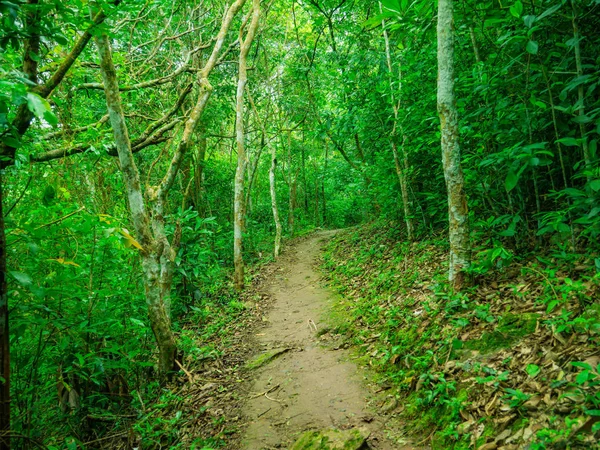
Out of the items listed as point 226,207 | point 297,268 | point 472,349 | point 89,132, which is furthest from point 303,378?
point 226,207

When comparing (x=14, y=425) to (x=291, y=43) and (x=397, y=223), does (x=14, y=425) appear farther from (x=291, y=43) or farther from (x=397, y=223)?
(x=291, y=43)

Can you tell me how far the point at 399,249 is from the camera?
7.82m

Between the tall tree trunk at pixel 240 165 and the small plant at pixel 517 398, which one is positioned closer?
the small plant at pixel 517 398

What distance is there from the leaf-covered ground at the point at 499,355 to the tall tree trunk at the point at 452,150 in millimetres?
265

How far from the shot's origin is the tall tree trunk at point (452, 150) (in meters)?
4.09

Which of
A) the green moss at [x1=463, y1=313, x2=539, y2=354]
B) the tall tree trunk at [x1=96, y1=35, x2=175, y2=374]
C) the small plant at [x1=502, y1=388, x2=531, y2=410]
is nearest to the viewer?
the small plant at [x1=502, y1=388, x2=531, y2=410]

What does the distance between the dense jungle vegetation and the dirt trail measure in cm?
41

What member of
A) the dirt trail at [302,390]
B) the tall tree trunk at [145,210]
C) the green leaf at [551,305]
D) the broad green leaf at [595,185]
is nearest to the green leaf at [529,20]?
the broad green leaf at [595,185]

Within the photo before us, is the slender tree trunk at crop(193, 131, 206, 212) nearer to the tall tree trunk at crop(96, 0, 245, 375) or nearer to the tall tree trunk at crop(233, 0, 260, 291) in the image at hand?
the tall tree trunk at crop(233, 0, 260, 291)

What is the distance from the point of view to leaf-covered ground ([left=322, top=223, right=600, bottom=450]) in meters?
2.45

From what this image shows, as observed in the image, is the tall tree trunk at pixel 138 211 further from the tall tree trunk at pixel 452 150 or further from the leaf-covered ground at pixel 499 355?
the tall tree trunk at pixel 452 150

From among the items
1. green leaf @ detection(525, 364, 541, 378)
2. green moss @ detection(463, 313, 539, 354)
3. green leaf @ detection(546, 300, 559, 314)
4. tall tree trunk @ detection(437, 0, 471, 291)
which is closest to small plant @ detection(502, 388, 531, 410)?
green leaf @ detection(525, 364, 541, 378)

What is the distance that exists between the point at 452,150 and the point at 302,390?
3669 millimetres

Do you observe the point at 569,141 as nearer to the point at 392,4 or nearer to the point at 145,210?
the point at 392,4
